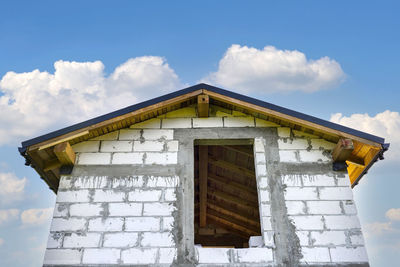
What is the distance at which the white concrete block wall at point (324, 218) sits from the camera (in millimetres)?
5125

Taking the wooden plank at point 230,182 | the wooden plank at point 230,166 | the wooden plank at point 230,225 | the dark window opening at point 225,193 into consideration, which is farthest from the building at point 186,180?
the wooden plank at point 230,225

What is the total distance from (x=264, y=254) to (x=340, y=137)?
2206mm

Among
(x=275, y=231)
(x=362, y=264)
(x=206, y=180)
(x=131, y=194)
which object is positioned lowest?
(x=362, y=264)

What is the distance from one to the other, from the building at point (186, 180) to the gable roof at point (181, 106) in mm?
17

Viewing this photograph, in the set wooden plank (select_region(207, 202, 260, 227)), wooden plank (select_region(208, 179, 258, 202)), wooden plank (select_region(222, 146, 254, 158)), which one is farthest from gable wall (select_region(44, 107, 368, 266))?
wooden plank (select_region(207, 202, 260, 227))

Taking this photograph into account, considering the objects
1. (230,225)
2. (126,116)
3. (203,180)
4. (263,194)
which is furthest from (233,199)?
(126,116)

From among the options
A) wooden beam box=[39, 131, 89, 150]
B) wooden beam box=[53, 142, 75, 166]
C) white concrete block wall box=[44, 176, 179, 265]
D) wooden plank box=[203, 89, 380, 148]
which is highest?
wooden plank box=[203, 89, 380, 148]

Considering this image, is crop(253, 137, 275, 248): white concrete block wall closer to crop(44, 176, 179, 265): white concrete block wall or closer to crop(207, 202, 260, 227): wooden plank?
crop(44, 176, 179, 265): white concrete block wall

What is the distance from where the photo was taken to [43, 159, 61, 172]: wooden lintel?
596 centimetres

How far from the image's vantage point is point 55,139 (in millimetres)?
5766

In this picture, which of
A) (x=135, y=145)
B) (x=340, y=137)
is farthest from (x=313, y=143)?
(x=135, y=145)

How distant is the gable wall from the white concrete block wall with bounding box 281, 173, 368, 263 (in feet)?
0.05

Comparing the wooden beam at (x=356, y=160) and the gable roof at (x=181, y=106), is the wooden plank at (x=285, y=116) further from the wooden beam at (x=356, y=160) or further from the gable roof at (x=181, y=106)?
the wooden beam at (x=356, y=160)

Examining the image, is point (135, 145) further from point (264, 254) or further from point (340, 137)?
point (340, 137)
